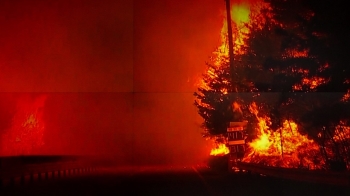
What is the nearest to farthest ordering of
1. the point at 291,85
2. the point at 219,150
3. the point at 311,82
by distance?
the point at 311,82 → the point at 291,85 → the point at 219,150

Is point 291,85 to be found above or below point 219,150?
above

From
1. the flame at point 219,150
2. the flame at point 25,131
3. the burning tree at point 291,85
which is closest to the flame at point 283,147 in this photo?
the burning tree at point 291,85

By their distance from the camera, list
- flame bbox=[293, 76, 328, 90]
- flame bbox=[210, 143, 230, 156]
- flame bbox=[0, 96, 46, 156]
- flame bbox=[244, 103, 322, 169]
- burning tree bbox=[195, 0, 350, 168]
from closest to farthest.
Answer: burning tree bbox=[195, 0, 350, 168] → flame bbox=[293, 76, 328, 90] → flame bbox=[244, 103, 322, 169] → flame bbox=[210, 143, 230, 156] → flame bbox=[0, 96, 46, 156]

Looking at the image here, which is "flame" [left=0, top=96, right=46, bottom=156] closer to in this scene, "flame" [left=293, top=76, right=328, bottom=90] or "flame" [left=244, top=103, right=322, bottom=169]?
"flame" [left=244, top=103, right=322, bottom=169]

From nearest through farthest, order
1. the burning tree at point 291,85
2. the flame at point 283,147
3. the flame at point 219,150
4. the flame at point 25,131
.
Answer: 1. the burning tree at point 291,85
2. the flame at point 283,147
3. the flame at point 219,150
4. the flame at point 25,131

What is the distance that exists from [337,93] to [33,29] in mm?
16409

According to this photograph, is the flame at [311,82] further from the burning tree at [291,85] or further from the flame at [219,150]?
the flame at [219,150]

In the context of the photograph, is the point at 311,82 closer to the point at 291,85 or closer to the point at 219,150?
the point at 291,85

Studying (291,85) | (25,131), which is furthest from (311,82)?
(25,131)

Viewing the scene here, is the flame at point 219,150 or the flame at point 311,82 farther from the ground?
the flame at point 311,82

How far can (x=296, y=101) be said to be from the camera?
62.6 feet

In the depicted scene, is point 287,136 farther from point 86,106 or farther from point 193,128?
point 86,106

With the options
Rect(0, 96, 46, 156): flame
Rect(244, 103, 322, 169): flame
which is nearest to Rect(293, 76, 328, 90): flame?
Rect(244, 103, 322, 169): flame

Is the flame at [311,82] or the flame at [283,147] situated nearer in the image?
the flame at [311,82]
